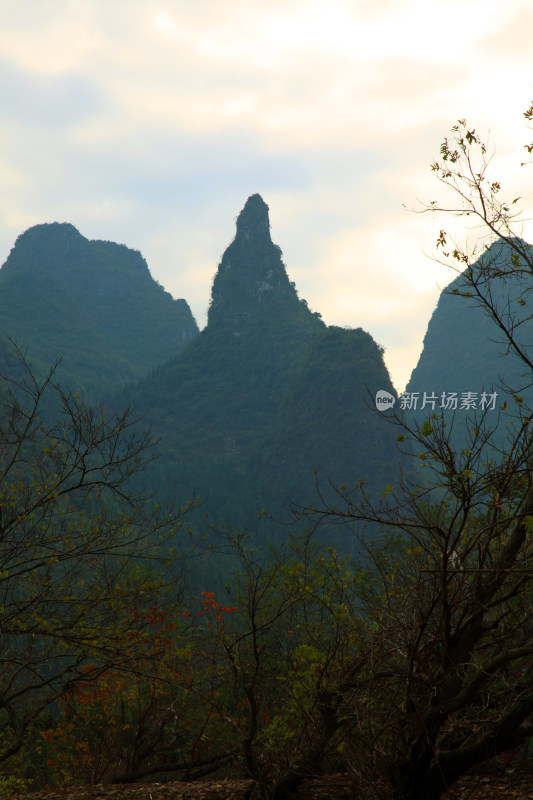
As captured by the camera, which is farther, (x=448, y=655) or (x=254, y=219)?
(x=254, y=219)

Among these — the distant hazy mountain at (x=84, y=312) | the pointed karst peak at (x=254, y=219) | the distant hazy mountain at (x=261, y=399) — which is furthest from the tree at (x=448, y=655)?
the pointed karst peak at (x=254, y=219)

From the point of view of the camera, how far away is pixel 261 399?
114 meters

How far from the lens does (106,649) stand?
7590mm

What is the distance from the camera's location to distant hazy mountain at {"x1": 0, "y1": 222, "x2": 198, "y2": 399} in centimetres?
13025

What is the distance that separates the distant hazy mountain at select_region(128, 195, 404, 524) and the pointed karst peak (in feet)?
0.68

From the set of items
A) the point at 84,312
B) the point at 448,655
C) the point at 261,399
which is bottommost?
the point at 448,655

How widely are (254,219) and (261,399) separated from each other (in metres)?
39.9

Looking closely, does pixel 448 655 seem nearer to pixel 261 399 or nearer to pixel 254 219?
pixel 261 399

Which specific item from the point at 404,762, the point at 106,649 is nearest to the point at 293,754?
the point at 404,762

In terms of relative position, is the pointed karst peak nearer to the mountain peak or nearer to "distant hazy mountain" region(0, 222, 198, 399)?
the mountain peak

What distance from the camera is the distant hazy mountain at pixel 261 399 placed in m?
91.9

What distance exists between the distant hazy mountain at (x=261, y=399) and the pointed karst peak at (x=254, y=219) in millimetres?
206

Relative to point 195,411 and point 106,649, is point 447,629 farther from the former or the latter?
point 195,411

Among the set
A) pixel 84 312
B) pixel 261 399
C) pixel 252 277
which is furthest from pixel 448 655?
pixel 84 312
